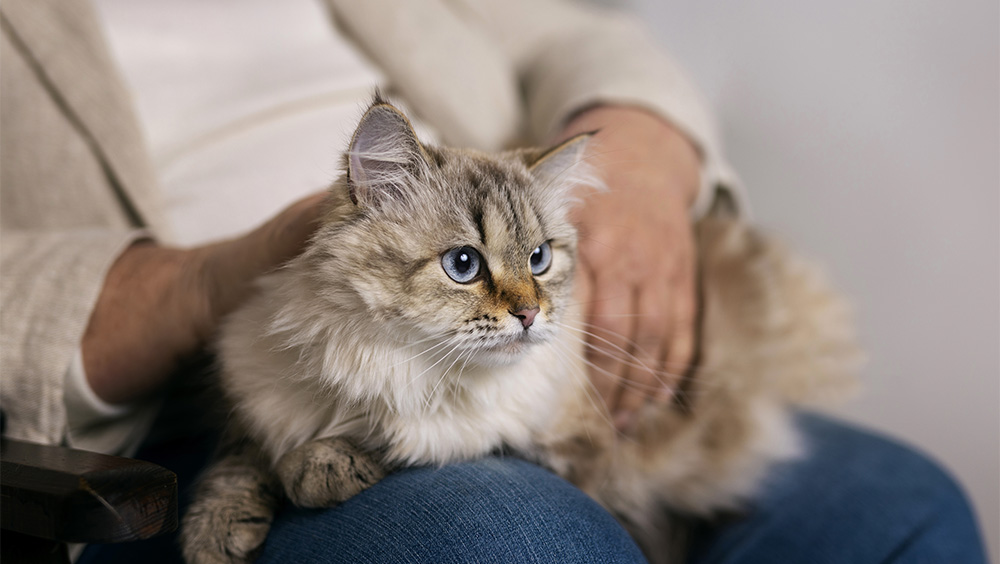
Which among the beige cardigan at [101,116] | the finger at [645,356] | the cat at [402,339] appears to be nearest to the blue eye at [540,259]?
the cat at [402,339]

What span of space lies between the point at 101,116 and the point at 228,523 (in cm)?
81

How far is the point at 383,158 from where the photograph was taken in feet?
2.77

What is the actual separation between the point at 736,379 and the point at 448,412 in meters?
0.77

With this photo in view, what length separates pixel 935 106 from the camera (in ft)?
6.14

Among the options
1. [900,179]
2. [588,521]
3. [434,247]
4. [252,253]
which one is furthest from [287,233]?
[900,179]

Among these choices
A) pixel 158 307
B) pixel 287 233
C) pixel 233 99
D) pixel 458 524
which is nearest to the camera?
pixel 458 524

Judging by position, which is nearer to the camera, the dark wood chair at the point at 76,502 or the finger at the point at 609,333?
the dark wood chair at the point at 76,502

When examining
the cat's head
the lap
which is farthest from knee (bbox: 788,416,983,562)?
the cat's head

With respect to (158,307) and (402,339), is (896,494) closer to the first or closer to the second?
(402,339)

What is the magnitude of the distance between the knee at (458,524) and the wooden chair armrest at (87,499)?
0.19 meters

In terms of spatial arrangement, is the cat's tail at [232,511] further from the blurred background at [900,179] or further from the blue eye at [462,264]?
the blurred background at [900,179]

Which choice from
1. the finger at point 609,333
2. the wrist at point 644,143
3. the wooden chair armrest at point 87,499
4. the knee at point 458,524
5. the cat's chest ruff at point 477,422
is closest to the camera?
the wooden chair armrest at point 87,499

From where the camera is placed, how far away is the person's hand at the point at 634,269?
3.93ft

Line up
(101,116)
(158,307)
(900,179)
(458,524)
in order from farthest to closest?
(900,179), (101,116), (158,307), (458,524)
